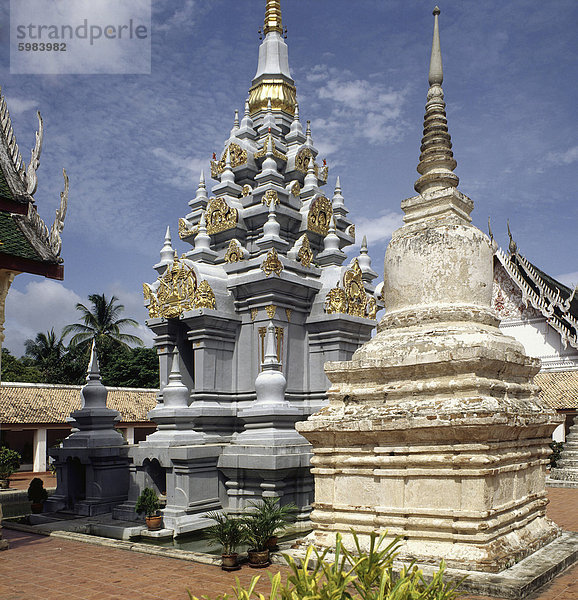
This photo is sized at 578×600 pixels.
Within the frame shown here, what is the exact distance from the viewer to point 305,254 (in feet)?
52.0

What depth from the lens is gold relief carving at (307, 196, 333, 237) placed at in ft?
55.8

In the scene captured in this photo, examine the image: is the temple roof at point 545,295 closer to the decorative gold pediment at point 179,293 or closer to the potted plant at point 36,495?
the decorative gold pediment at point 179,293

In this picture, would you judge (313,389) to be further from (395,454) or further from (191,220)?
(395,454)

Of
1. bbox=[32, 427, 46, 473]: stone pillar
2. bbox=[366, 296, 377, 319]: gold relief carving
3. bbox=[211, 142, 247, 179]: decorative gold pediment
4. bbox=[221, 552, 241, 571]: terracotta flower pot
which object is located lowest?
bbox=[32, 427, 46, 473]: stone pillar

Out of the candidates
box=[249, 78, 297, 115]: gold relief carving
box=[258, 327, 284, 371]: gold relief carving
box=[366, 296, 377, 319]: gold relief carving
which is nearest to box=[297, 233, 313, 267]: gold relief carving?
box=[366, 296, 377, 319]: gold relief carving

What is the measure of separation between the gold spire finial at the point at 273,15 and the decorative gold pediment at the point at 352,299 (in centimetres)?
933

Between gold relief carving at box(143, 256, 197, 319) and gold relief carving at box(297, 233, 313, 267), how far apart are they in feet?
9.09

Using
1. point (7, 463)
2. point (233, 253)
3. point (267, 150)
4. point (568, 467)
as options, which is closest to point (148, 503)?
point (233, 253)

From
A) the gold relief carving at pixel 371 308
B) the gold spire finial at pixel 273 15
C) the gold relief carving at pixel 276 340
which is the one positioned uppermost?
the gold spire finial at pixel 273 15

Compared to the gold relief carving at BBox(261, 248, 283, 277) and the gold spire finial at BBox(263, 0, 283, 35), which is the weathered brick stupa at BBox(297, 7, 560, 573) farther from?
the gold spire finial at BBox(263, 0, 283, 35)

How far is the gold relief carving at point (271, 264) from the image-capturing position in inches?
563

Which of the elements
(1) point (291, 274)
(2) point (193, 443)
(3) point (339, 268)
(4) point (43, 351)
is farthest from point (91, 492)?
(4) point (43, 351)

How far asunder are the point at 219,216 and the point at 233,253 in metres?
1.63

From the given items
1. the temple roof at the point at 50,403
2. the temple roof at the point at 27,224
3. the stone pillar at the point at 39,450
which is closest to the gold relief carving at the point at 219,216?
the temple roof at the point at 27,224
